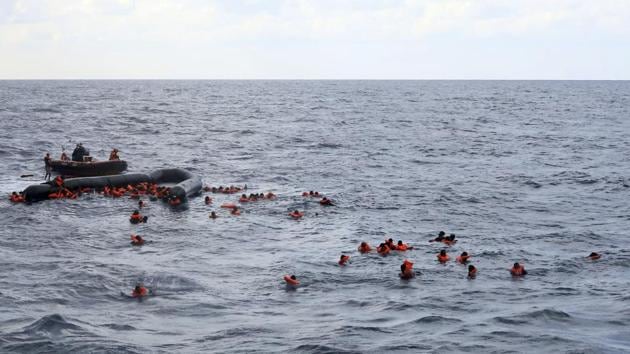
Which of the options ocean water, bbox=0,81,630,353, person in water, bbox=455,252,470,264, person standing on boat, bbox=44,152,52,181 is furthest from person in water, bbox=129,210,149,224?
person in water, bbox=455,252,470,264

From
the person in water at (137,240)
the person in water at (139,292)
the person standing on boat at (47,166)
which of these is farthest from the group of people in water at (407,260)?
the person standing on boat at (47,166)

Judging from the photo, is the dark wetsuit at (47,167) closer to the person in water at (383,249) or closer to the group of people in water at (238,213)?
the group of people in water at (238,213)

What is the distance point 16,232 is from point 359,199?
62.4 feet

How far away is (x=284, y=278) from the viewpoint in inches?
1043

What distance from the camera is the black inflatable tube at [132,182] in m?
40.5

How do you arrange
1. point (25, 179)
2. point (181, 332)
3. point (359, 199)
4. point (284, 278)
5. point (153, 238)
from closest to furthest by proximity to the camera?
1. point (181, 332)
2. point (284, 278)
3. point (153, 238)
4. point (359, 199)
5. point (25, 179)

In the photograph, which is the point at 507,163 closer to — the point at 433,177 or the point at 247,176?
the point at 433,177

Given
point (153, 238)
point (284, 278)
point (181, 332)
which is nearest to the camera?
point (181, 332)

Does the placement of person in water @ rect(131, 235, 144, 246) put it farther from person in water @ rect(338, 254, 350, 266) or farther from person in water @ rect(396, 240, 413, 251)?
person in water @ rect(396, 240, 413, 251)

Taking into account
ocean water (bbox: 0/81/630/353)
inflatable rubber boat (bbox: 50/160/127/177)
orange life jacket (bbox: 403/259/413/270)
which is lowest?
ocean water (bbox: 0/81/630/353)

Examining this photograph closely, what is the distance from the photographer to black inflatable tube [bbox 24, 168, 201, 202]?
133ft

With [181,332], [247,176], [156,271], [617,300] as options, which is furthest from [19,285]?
[247,176]

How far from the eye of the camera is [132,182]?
1763 inches

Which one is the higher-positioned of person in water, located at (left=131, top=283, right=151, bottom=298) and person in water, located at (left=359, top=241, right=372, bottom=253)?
person in water, located at (left=359, top=241, right=372, bottom=253)
